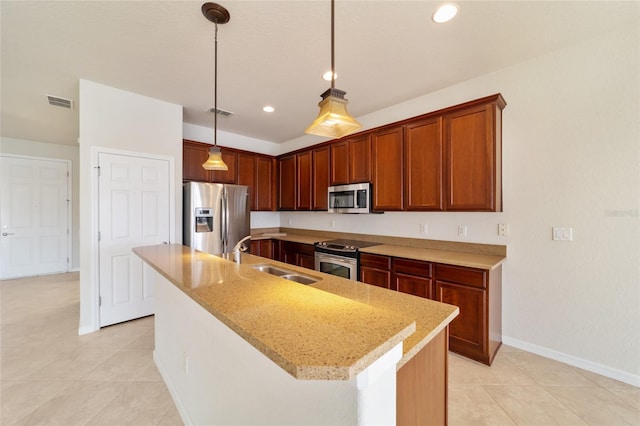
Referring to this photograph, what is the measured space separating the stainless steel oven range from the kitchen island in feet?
4.93

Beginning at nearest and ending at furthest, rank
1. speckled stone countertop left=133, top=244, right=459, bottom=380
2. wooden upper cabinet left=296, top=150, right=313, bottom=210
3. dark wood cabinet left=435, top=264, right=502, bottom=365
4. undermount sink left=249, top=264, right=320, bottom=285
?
speckled stone countertop left=133, top=244, right=459, bottom=380
undermount sink left=249, top=264, right=320, bottom=285
dark wood cabinet left=435, top=264, right=502, bottom=365
wooden upper cabinet left=296, top=150, right=313, bottom=210

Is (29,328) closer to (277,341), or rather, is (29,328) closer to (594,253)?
(277,341)

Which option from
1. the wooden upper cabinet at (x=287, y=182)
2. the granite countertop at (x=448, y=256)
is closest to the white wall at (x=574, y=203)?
the granite countertop at (x=448, y=256)

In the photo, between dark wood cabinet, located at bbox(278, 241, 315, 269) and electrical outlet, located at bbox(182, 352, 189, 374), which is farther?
dark wood cabinet, located at bbox(278, 241, 315, 269)

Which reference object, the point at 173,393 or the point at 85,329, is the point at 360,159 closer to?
the point at 173,393

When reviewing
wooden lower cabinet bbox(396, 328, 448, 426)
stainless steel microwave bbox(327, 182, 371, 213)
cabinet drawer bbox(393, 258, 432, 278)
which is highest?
stainless steel microwave bbox(327, 182, 371, 213)

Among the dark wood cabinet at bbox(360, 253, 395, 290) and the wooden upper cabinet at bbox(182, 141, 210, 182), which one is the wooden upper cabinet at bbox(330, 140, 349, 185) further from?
the wooden upper cabinet at bbox(182, 141, 210, 182)

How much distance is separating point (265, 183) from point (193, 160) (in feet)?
4.34

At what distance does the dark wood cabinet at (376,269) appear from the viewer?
2861 mm

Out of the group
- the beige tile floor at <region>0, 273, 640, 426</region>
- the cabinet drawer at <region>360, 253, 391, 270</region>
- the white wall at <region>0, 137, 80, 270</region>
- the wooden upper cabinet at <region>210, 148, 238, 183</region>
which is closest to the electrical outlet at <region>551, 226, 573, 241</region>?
the beige tile floor at <region>0, 273, 640, 426</region>

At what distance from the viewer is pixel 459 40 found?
2.18 m

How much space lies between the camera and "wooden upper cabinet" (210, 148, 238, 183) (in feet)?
13.5

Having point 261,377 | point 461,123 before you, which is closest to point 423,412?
point 261,377

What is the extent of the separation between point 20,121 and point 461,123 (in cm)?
647
